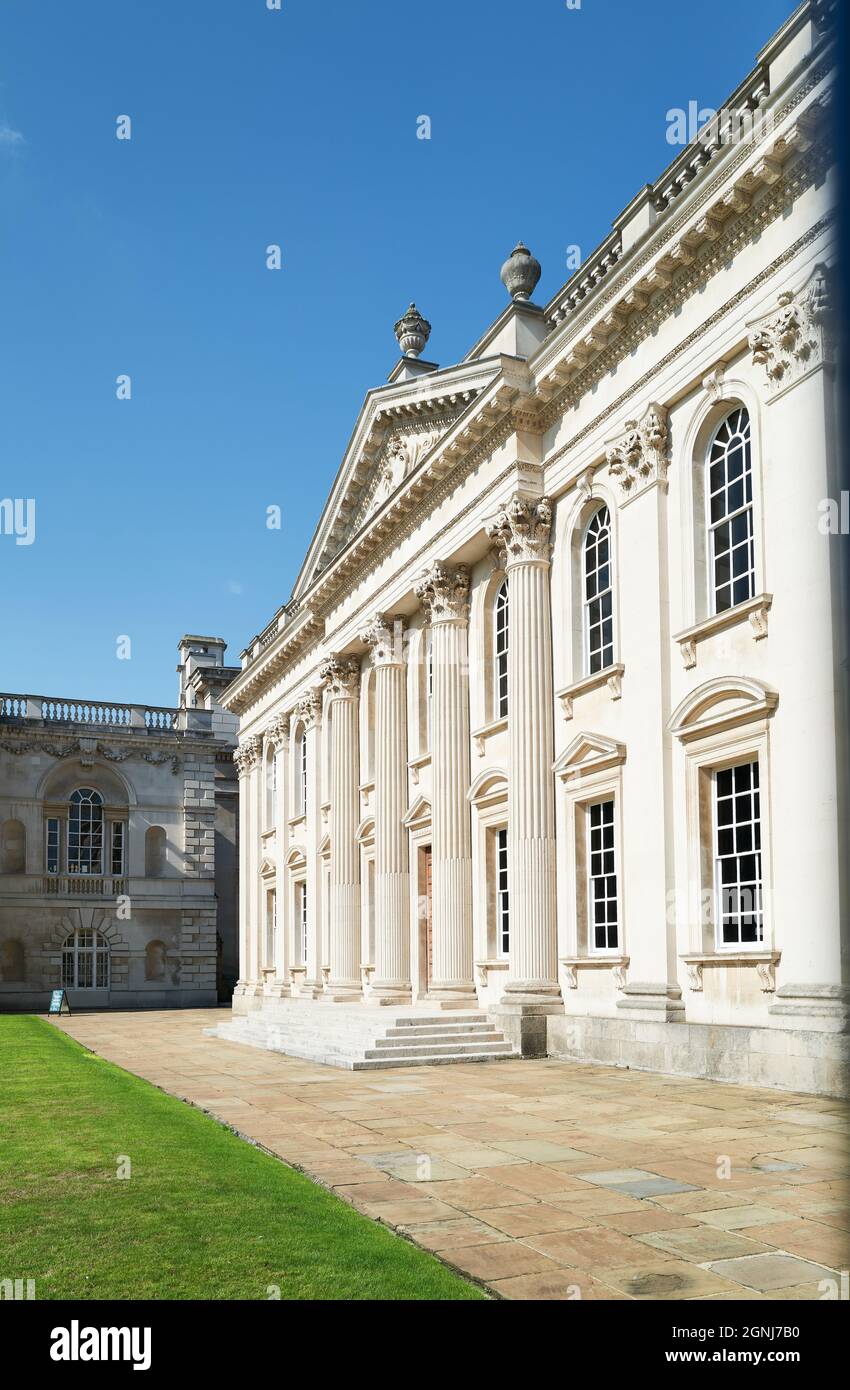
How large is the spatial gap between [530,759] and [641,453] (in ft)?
17.4

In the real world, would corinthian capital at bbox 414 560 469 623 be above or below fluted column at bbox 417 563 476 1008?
above

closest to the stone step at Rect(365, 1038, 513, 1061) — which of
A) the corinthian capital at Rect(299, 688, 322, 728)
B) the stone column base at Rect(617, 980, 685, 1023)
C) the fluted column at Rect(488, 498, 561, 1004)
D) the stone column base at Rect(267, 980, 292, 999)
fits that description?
the fluted column at Rect(488, 498, 561, 1004)

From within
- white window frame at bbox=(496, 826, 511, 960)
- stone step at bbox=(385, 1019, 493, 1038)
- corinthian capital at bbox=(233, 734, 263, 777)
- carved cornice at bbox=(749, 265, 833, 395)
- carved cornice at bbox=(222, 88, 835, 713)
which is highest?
carved cornice at bbox=(222, 88, 835, 713)

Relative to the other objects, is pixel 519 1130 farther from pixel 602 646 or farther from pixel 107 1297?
pixel 602 646

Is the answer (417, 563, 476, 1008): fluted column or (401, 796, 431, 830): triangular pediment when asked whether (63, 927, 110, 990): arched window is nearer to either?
(401, 796, 431, 830): triangular pediment

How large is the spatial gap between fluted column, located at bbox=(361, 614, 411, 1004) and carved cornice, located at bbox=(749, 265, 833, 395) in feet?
44.9

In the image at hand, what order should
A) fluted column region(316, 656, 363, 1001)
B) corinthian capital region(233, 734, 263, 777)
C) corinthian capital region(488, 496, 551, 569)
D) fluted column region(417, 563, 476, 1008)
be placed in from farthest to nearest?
corinthian capital region(233, 734, 263, 777) < fluted column region(316, 656, 363, 1001) < fluted column region(417, 563, 476, 1008) < corinthian capital region(488, 496, 551, 569)

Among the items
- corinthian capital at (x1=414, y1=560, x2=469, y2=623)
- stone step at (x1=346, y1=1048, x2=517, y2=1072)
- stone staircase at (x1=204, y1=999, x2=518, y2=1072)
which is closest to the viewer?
stone step at (x1=346, y1=1048, x2=517, y2=1072)

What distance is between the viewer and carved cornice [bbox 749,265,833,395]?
1441cm

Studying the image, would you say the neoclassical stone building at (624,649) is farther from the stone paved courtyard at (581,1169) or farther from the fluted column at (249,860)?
the fluted column at (249,860)

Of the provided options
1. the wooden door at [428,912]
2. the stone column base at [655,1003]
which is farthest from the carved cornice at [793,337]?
the wooden door at [428,912]

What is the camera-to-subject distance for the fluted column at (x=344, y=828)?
3102cm

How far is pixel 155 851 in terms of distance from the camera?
50.8m

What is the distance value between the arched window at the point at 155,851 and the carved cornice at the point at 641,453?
35.3m
